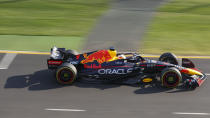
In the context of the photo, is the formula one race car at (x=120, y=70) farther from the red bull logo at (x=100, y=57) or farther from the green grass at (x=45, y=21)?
the green grass at (x=45, y=21)

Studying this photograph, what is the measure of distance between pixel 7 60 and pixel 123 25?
6.86 metres

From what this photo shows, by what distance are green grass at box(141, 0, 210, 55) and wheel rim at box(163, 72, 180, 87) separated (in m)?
3.97

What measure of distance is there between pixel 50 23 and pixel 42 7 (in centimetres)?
303

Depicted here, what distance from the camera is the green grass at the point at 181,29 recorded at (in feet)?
56.9

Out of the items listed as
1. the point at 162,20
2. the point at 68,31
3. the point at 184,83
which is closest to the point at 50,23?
the point at 68,31

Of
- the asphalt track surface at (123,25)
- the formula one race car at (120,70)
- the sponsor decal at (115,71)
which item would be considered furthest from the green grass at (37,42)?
the sponsor decal at (115,71)

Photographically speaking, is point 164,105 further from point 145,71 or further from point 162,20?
point 162,20

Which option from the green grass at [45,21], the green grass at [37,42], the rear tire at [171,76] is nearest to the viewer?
the rear tire at [171,76]

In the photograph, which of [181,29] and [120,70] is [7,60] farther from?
[181,29]

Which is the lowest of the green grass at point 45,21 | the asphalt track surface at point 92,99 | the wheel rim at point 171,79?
the asphalt track surface at point 92,99

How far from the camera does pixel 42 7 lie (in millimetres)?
23219

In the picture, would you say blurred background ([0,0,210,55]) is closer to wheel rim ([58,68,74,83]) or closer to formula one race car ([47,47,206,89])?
formula one race car ([47,47,206,89])

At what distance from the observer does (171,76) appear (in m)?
12.9

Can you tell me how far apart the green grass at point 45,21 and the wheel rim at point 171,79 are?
220 inches
